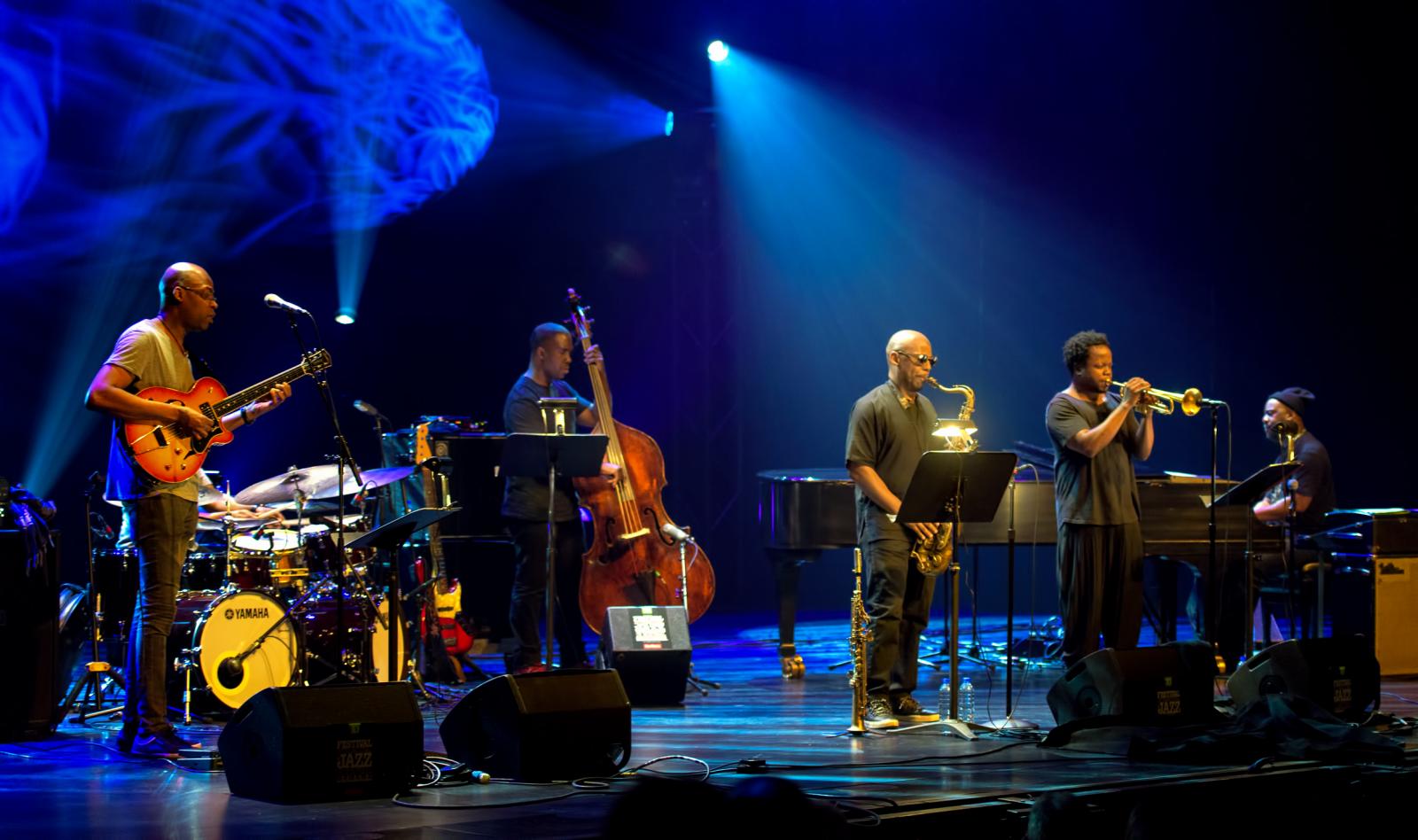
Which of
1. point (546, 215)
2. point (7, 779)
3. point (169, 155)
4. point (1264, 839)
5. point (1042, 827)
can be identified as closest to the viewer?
point (1042, 827)

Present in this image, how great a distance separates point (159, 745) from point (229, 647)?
4.43ft

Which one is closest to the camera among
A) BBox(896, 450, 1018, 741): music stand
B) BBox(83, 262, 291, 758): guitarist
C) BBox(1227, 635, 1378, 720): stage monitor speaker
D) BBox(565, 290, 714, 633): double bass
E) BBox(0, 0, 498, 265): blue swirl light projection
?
BBox(83, 262, 291, 758): guitarist

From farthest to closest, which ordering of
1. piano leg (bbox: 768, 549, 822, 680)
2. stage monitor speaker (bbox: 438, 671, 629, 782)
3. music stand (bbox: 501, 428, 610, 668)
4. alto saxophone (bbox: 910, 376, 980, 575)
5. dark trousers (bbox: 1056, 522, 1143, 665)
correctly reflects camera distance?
1. piano leg (bbox: 768, 549, 822, 680)
2. music stand (bbox: 501, 428, 610, 668)
3. dark trousers (bbox: 1056, 522, 1143, 665)
4. alto saxophone (bbox: 910, 376, 980, 575)
5. stage monitor speaker (bbox: 438, 671, 629, 782)

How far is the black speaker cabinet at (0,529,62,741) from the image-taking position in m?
5.97

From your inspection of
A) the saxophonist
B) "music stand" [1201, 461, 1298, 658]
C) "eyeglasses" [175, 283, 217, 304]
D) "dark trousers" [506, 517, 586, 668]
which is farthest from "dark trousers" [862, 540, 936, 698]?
"eyeglasses" [175, 283, 217, 304]

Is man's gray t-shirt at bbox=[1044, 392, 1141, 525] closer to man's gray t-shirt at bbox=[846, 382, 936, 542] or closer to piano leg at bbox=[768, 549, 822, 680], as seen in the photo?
man's gray t-shirt at bbox=[846, 382, 936, 542]

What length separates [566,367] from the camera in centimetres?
777

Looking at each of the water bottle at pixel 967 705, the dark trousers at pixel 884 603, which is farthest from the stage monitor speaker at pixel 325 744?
the water bottle at pixel 967 705

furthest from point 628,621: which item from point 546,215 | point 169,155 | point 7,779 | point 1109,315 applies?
point 1109,315

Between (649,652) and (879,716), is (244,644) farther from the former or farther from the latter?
(879,716)

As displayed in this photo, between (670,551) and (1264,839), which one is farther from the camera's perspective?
(670,551)

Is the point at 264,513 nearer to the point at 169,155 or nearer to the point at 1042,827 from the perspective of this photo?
the point at 169,155

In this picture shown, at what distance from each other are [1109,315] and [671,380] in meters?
3.96

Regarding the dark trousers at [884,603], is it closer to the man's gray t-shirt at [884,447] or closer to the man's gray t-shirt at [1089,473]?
the man's gray t-shirt at [884,447]
